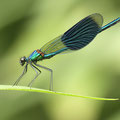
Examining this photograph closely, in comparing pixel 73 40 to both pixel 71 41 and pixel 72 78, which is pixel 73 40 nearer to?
pixel 71 41

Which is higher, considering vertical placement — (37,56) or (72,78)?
(37,56)

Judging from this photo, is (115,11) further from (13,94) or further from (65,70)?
(13,94)

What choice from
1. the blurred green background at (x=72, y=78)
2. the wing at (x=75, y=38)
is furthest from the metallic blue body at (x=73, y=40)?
the blurred green background at (x=72, y=78)

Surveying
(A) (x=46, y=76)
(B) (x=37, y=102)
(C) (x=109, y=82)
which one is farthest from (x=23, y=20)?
(C) (x=109, y=82)

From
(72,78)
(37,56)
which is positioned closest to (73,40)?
(37,56)

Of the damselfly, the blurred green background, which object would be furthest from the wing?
the blurred green background

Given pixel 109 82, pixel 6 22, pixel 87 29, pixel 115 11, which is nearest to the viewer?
pixel 87 29

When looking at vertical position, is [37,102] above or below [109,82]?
above

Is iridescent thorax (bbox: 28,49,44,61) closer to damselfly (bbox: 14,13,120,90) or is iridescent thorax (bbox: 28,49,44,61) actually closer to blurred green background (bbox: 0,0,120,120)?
damselfly (bbox: 14,13,120,90)
